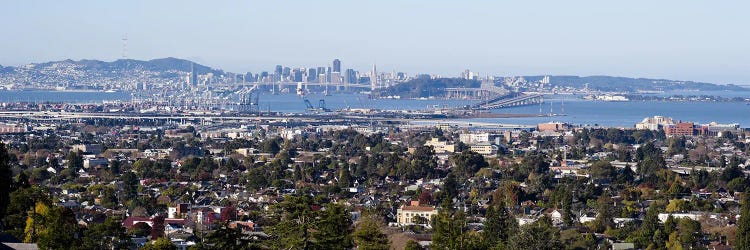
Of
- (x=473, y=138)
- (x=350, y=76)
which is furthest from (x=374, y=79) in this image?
(x=473, y=138)


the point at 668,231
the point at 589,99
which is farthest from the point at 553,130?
the point at 589,99

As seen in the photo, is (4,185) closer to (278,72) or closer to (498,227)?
(498,227)

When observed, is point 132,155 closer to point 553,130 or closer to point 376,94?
point 553,130

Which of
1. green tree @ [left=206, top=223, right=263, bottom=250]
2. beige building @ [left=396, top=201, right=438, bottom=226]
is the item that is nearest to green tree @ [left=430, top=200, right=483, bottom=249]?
green tree @ [left=206, top=223, right=263, bottom=250]

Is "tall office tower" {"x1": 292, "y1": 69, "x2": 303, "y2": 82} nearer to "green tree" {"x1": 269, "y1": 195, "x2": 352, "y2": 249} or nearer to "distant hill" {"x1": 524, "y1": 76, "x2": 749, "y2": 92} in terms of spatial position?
"distant hill" {"x1": 524, "y1": 76, "x2": 749, "y2": 92}

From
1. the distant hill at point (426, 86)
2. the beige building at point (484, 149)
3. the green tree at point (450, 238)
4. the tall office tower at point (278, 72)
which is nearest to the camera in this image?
the green tree at point (450, 238)

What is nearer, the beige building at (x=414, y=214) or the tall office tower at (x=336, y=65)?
the beige building at (x=414, y=214)

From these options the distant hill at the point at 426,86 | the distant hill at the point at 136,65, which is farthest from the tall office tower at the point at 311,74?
the distant hill at the point at 426,86

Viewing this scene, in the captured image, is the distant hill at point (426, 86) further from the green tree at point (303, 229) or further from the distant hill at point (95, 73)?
the green tree at point (303, 229)
